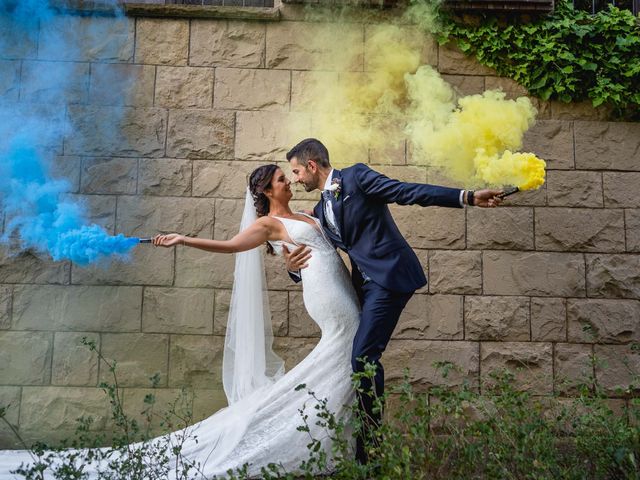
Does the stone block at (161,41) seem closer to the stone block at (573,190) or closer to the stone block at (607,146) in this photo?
the stone block at (573,190)

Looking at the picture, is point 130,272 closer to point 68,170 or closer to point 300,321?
point 68,170

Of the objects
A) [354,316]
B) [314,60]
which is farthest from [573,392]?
[314,60]

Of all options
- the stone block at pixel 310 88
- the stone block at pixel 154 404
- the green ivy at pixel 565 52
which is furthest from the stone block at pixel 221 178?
the green ivy at pixel 565 52

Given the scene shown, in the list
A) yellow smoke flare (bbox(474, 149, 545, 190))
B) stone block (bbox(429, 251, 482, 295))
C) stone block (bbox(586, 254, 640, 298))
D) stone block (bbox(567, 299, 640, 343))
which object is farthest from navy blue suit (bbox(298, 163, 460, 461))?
stone block (bbox(586, 254, 640, 298))

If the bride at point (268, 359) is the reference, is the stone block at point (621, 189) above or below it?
above

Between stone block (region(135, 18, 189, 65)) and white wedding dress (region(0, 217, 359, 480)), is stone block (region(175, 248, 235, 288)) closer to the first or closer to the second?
white wedding dress (region(0, 217, 359, 480))

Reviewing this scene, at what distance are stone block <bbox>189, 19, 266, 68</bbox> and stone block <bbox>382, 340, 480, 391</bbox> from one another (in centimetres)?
264

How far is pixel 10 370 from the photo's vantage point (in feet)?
16.6

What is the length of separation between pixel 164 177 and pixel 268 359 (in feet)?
5.78

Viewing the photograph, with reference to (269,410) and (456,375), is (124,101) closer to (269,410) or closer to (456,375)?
(269,410)

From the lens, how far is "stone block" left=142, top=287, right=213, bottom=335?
512 cm

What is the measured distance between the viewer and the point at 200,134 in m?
5.28

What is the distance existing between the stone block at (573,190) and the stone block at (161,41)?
3236mm

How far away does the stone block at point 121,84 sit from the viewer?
17.3 ft
